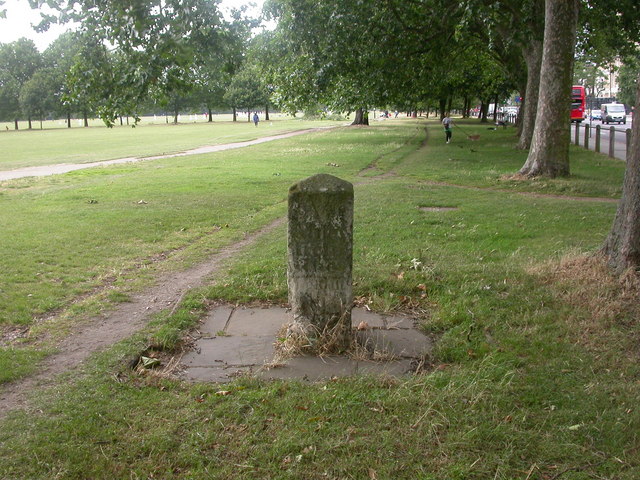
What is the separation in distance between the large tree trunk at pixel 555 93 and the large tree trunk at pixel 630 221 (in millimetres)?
8910

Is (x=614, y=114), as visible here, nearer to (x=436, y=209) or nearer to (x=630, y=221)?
(x=436, y=209)

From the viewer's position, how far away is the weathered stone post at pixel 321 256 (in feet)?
15.5

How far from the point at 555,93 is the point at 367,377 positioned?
12557 mm

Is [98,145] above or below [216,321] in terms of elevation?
above

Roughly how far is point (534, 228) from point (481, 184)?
6.15m

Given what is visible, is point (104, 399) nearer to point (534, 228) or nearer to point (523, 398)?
point (523, 398)

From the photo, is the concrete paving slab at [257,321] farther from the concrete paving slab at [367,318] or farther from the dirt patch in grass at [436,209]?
the dirt patch in grass at [436,209]

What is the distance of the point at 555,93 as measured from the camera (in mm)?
14531

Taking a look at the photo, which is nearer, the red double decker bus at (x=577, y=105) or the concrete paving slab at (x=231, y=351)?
the concrete paving slab at (x=231, y=351)

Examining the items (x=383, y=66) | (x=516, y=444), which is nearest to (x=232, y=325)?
(x=516, y=444)

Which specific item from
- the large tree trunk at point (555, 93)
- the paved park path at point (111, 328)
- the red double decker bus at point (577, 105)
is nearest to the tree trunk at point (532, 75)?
the large tree trunk at point (555, 93)

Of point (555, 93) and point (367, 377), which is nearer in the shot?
point (367, 377)

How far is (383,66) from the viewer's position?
763 inches

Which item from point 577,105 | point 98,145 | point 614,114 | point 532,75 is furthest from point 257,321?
point 614,114
